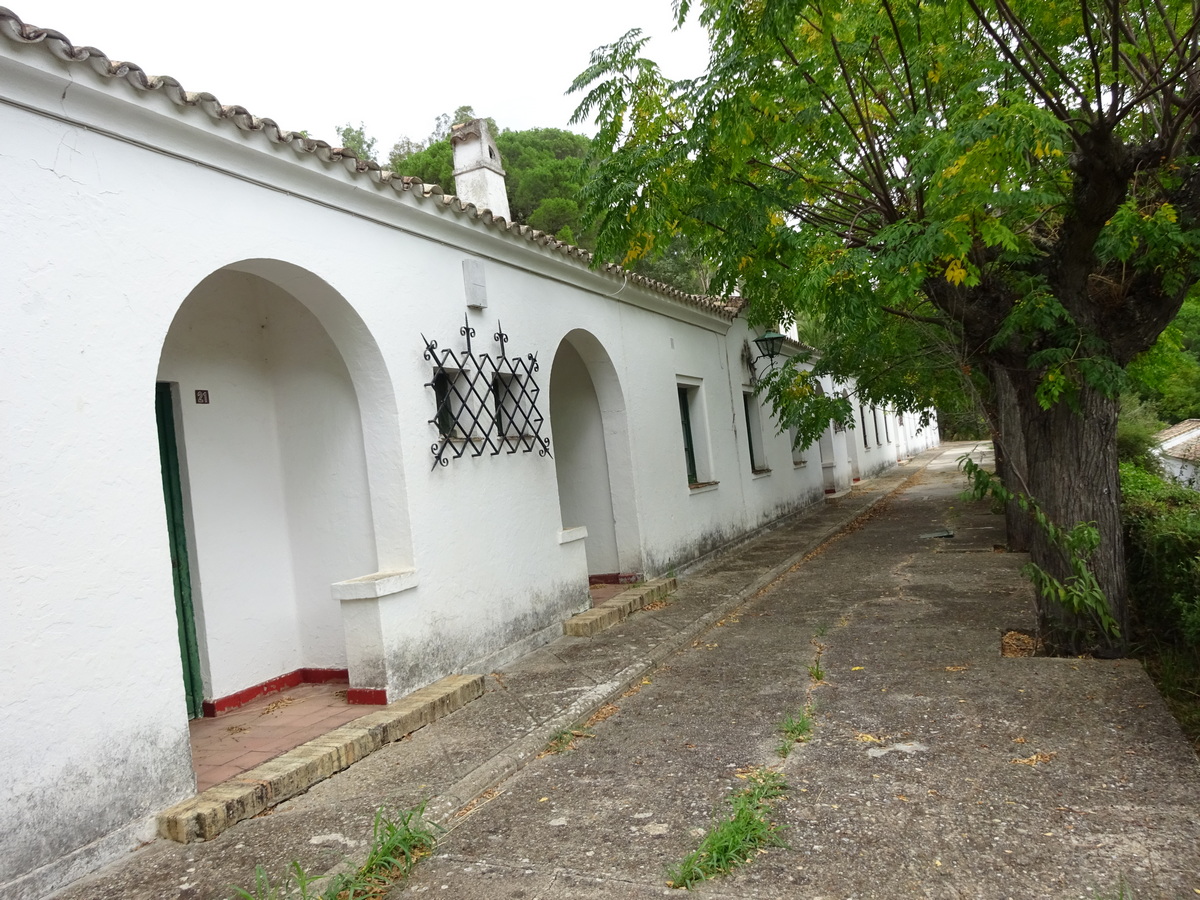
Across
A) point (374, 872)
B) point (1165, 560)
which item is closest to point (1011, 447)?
point (1165, 560)

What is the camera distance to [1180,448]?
14.6 meters

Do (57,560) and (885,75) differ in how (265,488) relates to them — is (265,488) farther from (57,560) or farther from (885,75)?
(885,75)

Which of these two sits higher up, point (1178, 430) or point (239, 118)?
point (239, 118)

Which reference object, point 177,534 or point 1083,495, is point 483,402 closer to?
point 177,534

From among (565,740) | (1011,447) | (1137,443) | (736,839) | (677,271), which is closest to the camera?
(736,839)

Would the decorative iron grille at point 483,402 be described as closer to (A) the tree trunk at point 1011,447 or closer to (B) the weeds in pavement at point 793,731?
(B) the weeds in pavement at point 793,731

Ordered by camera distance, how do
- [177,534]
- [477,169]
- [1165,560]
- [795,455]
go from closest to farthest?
[177,534]
[1165,560]
[477,169]
[795,455]

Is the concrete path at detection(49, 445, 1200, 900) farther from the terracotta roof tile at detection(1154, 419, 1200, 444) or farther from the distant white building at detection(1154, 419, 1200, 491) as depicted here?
the terracotta roof tile at detection(1154, 419, 1200, 444)

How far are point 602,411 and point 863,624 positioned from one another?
3593 millimetres

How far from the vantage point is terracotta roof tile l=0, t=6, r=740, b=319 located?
337 centimetres

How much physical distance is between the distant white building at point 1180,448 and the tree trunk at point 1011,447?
10.9 ft

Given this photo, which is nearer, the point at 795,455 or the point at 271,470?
the point at 271,470

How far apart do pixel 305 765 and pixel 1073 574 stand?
4.91 m

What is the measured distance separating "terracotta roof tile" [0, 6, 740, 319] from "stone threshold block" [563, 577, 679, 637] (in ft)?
10.9
